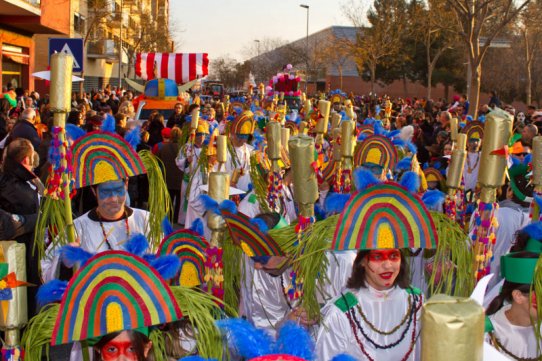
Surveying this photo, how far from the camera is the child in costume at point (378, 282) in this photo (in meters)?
3.71

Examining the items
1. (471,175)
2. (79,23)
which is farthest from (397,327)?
(79,23)

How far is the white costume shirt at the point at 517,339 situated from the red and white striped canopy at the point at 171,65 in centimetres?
1807

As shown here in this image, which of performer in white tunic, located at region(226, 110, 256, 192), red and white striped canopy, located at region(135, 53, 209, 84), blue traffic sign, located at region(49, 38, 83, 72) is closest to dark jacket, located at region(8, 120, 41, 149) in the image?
blue traffic sign, located at region(49, 38, 83, 72)

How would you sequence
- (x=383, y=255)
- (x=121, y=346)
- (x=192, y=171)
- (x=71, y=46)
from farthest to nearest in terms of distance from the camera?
(x=192, y=171)
(x=71, y=46)
(x=383, y=255)
(x=121, y=346)

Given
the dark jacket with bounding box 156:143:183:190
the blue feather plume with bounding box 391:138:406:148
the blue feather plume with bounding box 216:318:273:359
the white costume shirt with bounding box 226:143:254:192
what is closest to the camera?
the blue feather plume with bounding box 216:318:273:359

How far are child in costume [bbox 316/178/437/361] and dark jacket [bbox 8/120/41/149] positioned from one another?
731 centimetres

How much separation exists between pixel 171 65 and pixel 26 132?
38.2ft

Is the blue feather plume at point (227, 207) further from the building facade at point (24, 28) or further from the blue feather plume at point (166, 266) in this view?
the building facade at point (24, 28)

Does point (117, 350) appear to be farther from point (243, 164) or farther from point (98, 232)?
point (243, 164)

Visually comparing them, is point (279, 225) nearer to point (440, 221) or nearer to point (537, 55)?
point (440, 221)

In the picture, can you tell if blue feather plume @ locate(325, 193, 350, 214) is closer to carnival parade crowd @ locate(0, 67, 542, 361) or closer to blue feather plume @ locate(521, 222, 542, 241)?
carnival parade crowd @ locate(0, 67, 542, 361)

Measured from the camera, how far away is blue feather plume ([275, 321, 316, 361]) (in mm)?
2359

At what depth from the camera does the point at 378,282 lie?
3.79 metres

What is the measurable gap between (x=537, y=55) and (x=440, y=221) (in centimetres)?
5090
